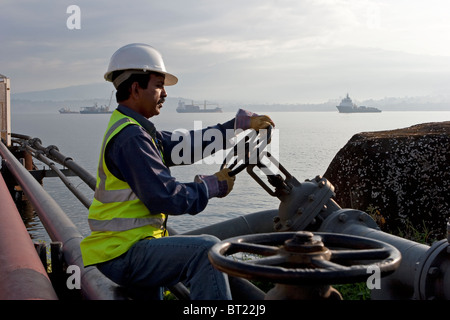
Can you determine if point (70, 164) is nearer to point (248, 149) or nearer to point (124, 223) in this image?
point (248, 149)

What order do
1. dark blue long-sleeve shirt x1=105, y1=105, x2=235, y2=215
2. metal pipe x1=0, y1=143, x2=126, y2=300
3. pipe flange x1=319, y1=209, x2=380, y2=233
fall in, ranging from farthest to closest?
1. pipe flange x1=319, y1=209, x2=380, y2=233
2. metal pipe x1=0, y1=143, x2=126, y2=300
3. dark blue long-sleeve shirt x1=105, y1=105, x2=235, y2=215

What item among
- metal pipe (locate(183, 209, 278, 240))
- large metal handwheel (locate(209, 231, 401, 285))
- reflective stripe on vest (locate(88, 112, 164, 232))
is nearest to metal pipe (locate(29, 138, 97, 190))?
metal pipe (locate(183, 209, 278, 240))

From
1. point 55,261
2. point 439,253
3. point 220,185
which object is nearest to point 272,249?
point 220,185

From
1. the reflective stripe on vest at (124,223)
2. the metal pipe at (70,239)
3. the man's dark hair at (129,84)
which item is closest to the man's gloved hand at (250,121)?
the man's dark hair at (129,84)

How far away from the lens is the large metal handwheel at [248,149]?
3.35 meters

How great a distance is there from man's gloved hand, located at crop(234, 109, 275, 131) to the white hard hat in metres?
0.65

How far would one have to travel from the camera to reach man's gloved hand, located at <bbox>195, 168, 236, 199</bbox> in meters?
3.03

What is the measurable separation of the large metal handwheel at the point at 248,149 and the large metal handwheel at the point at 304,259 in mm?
808

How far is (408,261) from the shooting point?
3189 mm

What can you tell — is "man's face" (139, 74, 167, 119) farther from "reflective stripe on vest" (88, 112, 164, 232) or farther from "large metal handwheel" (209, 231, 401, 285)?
"large metal handwheel" (209, 231, 401, 285)

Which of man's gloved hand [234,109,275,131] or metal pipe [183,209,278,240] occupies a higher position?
man's gloved hand [234,109,275,131]

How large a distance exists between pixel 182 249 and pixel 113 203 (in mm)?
452

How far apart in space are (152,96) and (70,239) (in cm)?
150
